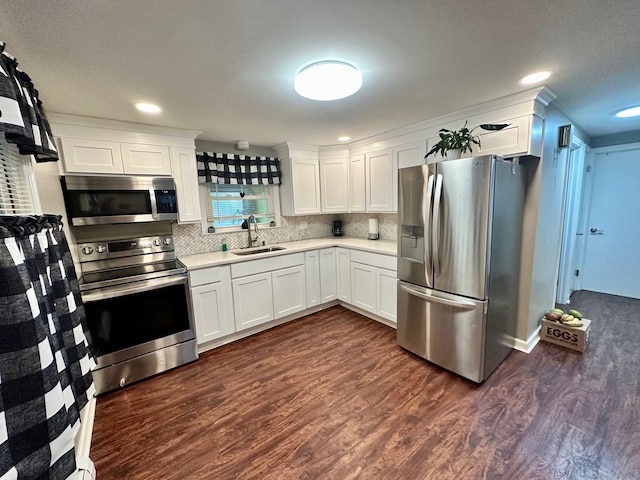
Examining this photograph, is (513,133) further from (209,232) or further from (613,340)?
(209,232)

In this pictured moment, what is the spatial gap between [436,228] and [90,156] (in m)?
2.98

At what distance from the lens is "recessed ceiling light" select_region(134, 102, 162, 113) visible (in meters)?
2.02

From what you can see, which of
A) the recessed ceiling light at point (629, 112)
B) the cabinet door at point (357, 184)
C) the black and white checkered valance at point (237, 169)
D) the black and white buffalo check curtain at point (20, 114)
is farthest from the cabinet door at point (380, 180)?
the black and white buffalo check curtain at point (20, 114)

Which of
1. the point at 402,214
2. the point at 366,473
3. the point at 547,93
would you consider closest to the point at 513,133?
the point at 547,93

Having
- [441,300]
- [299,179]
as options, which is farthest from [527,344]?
[299,179]

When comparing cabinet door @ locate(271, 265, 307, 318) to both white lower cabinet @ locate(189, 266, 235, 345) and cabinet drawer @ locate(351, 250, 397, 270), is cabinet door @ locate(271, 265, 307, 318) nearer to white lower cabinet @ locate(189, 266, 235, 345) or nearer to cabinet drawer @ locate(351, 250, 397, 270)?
white lower cabinet @ locate(189, 266, 235, 345)

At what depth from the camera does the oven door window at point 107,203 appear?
222 centimetres

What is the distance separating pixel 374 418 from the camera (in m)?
1.81

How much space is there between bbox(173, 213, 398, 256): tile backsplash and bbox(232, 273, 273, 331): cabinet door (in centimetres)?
74

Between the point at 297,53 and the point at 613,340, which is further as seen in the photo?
the point at 613,340

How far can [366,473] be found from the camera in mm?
1444

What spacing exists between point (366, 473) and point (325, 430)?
0.36 metres

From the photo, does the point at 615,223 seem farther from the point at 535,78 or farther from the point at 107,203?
the point at 107,203

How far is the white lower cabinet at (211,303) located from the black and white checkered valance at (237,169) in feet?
3.88
